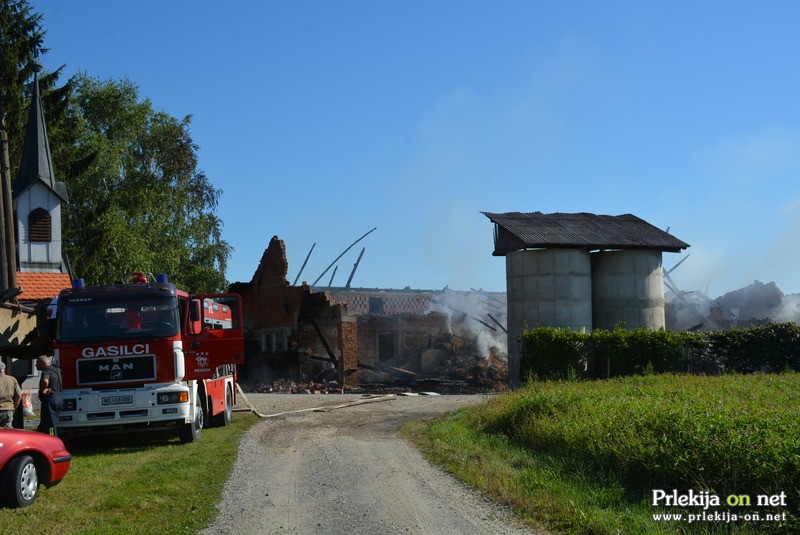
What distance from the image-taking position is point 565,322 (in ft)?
99.1

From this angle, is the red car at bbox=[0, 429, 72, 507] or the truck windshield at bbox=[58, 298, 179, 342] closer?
the red car at bbox=[0, 429, 72, 507]

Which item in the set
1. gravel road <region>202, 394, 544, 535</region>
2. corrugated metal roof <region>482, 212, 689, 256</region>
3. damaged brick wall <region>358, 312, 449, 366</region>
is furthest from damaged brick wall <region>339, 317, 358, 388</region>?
gravel road <region>202, 394, 544, 535</region>

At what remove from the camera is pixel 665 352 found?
80.3 feet

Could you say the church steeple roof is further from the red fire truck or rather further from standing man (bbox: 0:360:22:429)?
standing man (bbox: 0:360:22:429)

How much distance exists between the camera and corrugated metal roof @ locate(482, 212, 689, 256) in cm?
3108

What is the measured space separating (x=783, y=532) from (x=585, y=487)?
249 cm

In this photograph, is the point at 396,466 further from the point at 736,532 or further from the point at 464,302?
the point at 464,302

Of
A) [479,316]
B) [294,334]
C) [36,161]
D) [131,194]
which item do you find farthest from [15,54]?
[479,316]

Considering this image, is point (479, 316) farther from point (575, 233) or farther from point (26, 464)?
point (26, 464)

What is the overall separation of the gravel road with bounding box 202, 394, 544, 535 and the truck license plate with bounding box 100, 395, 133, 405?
2231 millimetres

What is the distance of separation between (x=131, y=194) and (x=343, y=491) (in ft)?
109

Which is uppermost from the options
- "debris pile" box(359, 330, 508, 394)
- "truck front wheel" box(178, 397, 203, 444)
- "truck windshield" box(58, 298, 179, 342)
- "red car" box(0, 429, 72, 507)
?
"truck windshield" box(58, 298, 179, 342)

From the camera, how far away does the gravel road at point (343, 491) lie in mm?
7773

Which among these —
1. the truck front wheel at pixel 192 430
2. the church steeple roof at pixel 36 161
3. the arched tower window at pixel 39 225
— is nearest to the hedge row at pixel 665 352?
the truck front wheel at pixel 192 430
